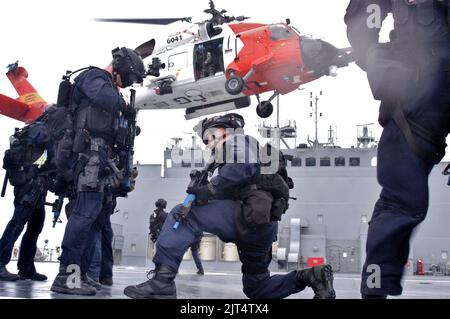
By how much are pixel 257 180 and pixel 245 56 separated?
9.66 metres

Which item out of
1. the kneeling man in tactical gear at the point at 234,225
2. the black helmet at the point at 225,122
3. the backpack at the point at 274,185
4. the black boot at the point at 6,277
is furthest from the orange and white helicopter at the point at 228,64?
the kneeling man in tactical gear at the point at 234,225

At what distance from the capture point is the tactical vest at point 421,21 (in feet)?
7.63

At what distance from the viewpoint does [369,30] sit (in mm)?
2451

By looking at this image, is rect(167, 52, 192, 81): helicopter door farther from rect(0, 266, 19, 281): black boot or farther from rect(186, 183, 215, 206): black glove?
rect(186, 183, 215, 206): black glove

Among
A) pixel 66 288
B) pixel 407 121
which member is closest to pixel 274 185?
pixel 407 121

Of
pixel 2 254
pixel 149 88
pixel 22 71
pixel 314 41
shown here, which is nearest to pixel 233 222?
pixel 2 254

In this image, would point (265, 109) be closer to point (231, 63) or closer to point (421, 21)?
point (231, 63)

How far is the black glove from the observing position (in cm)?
349

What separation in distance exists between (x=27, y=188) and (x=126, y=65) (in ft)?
6.66

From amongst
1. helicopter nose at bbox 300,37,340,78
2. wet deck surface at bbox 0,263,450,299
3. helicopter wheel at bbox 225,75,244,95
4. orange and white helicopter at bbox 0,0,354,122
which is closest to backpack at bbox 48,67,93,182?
wet deck surface at bbox 0,263,450,299

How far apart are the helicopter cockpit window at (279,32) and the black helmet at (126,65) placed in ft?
27.3

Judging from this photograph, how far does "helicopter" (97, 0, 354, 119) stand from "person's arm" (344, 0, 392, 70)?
868cm

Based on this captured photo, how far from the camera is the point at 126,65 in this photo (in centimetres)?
495
